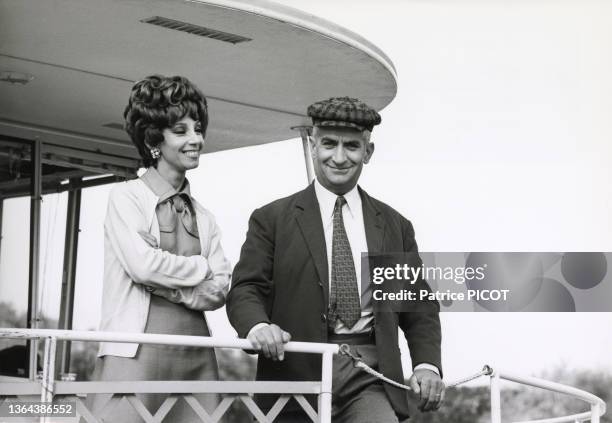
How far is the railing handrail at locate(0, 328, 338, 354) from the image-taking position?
2.99 metres

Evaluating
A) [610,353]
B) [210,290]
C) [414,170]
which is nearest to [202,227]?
[210,290]

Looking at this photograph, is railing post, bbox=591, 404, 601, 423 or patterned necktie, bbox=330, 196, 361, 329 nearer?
patterned necktie, bbox=330, 196, 361, 329

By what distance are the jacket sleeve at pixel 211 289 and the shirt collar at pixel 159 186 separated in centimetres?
16

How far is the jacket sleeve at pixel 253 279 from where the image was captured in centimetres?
330

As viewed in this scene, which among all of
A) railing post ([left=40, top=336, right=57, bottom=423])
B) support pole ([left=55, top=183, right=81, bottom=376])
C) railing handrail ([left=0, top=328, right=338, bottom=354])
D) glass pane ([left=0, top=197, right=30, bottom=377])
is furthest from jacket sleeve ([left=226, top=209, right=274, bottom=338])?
support pole ([left=55, top=183, right=81, bottom=376])

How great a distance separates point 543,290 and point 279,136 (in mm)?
2910

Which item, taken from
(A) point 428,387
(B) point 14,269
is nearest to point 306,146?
(B) point 14,269

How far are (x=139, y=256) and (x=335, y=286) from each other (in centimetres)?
62

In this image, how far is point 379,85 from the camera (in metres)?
6.31

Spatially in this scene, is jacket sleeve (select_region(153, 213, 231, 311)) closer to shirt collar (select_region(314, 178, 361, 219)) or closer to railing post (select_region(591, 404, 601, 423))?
shirt collar (select_region(314, 178, 361, 219))

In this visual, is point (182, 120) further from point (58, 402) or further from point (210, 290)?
point (58, 402)

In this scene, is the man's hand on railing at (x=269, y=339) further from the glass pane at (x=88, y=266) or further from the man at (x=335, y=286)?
the glass pane at (x=88, y=266)

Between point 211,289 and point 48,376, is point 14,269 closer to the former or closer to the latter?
point 211,289

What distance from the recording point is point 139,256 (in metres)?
3.26
